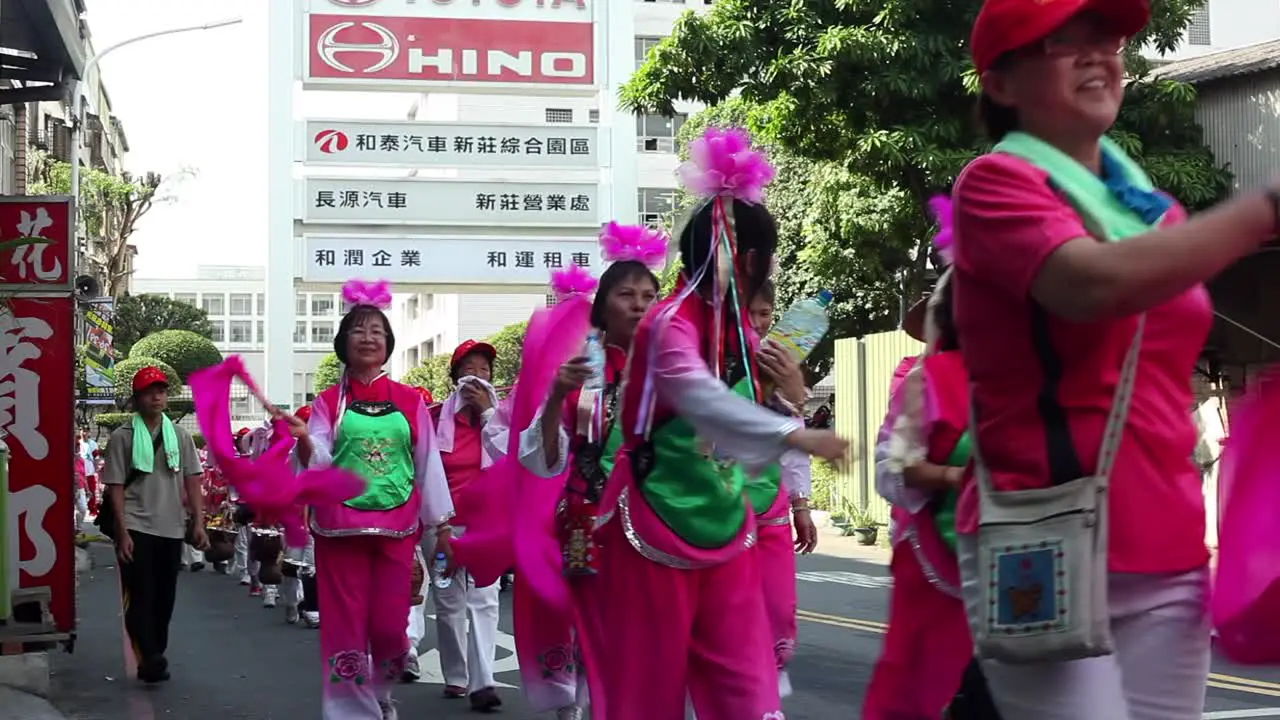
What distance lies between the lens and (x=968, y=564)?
8.45 feet

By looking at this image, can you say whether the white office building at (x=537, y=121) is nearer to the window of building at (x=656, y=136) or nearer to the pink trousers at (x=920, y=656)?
the window of building at (x=656, y=136)

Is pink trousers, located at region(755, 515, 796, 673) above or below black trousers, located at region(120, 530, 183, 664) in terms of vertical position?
above

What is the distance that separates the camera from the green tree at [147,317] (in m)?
61.2

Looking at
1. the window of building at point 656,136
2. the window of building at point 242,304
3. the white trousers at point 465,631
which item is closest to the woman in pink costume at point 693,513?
the white trousers at point 465,631

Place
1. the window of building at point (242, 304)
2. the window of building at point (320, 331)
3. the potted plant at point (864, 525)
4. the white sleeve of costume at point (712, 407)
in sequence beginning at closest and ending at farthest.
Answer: the white sleeve of costume at point (712, 407) < the potted plant at point (864, 525) < the window of building at point (320, 331) < the window of building at point (242, 304)

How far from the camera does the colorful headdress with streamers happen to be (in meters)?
7.88

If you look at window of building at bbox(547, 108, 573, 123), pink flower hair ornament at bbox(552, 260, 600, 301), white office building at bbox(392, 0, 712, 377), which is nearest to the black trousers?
pink flower hair ornament at bbox(552, 260, 600, 301)

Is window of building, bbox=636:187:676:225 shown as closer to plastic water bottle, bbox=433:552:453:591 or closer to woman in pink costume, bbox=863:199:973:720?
plastic water bottle, bbox=433:552:453:591

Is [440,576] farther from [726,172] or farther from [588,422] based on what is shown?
[726,172]

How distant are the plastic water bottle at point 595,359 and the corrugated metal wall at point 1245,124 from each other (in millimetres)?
13509

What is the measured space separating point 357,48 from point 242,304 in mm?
137146

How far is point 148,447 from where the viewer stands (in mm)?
10102

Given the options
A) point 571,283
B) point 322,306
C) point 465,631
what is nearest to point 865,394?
point 465,631

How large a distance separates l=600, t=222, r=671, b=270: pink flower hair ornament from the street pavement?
8.32ft
